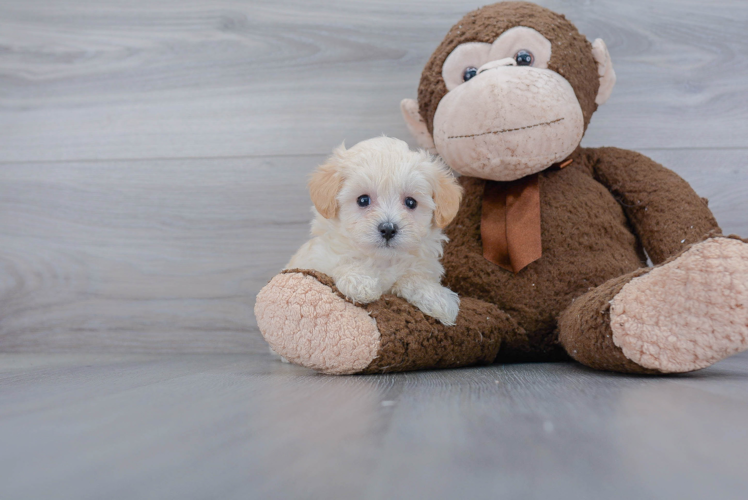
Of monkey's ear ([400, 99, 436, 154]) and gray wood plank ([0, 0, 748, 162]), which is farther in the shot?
gray wood plank ([0, 0, 748, 162])

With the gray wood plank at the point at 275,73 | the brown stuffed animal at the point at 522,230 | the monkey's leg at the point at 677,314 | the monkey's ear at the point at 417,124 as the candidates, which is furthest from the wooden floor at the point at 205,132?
the monkey's leg at the point at 677,314

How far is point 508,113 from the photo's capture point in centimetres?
80

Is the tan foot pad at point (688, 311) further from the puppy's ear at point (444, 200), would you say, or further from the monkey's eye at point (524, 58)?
the monkey's eye at point (524, 58)

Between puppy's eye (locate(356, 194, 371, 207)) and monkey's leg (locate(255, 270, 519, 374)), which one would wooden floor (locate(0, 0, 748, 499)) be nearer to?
monkey's leg (locate(255, 270, 519, 374))

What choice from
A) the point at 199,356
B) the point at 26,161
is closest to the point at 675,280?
the point at 199,356

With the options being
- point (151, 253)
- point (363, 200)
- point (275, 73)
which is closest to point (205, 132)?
point (275, 73)

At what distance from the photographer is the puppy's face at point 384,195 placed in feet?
2.47

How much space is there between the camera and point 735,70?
3.88ft

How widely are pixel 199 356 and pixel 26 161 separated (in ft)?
2.23

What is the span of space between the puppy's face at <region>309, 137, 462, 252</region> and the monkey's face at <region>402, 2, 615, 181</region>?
94 mm

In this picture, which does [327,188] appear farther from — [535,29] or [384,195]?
[535,29]

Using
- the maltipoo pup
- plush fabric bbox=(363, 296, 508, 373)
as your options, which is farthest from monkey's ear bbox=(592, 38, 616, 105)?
plush fabric bbox=(363, 296, 508, 373)

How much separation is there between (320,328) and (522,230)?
0.40 metres

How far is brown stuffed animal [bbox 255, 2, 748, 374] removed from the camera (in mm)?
703
